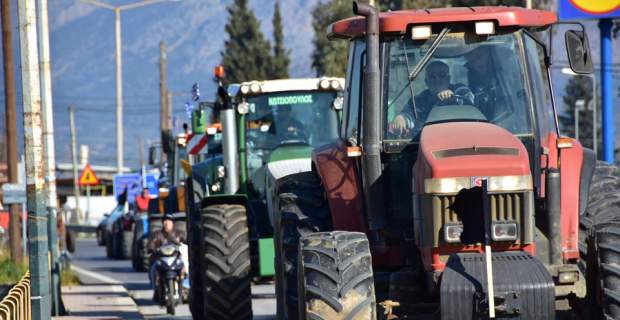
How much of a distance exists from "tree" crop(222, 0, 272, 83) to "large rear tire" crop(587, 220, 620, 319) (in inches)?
3162

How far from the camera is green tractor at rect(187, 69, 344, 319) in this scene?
15.7 m

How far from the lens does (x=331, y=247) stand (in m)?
10.6

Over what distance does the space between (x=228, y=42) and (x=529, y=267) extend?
86291 millimetres

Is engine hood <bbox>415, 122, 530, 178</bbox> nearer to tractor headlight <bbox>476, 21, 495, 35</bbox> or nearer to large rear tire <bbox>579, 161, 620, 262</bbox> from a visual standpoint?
tractor headlight <bbox>476, 21, 495, 35</bbox>

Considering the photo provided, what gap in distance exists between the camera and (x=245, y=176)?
1984 centimetres

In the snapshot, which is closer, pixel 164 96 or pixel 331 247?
pixel 331 247

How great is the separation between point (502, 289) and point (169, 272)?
1345cm

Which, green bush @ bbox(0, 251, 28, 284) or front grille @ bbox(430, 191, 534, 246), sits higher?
front grille @ bbox(430, 191, 534, 246)

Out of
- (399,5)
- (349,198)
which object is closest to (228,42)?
(399,5)

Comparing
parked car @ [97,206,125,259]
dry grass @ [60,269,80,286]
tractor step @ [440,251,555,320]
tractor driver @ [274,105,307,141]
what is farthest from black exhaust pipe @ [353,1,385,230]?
parked car @ [97,206,125,259]

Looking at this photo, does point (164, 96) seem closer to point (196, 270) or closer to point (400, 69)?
point (196, 270)

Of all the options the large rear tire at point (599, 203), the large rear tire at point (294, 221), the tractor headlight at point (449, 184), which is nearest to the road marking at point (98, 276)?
the large rear tire at point (294, 221)

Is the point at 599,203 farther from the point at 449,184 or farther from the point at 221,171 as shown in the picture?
the point at 221,171

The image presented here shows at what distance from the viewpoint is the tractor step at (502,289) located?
1011 centimetres
